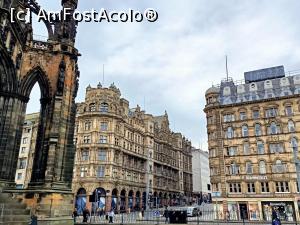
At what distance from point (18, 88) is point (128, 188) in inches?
1753

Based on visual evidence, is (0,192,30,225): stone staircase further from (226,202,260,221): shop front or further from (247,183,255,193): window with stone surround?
(247,183,255,193): window with stone surround

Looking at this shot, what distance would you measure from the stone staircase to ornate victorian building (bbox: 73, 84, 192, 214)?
2810 cm

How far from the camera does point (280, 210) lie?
134ft

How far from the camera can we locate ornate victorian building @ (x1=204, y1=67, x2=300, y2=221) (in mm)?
41656

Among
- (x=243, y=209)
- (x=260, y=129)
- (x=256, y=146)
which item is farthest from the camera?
(x=260, y=129)

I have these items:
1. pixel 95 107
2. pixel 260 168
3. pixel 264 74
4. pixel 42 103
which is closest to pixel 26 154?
pixel 95 107

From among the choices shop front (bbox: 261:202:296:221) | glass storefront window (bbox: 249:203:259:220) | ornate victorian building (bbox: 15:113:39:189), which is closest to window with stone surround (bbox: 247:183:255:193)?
glass storefront window (bbox: 249:203:259:220)

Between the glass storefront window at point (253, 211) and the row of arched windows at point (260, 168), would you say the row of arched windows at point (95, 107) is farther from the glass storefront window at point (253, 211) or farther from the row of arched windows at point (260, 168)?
the glass storefront window at point (253, 211)

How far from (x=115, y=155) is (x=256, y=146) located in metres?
26.5

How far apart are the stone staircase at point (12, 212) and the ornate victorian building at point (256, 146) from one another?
32.4m

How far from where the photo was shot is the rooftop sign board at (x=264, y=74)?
50.2m

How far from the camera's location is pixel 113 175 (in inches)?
2195

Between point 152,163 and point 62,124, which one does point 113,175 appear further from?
point 62,124

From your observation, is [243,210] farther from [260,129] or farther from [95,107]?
[95,107]
